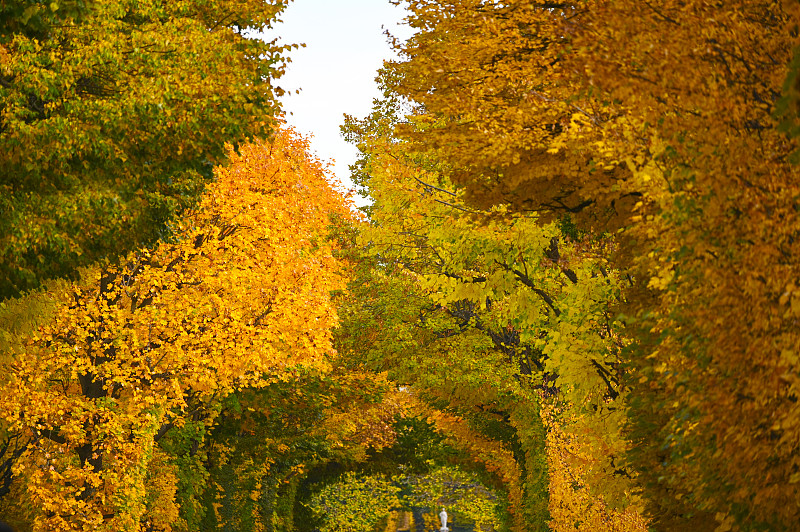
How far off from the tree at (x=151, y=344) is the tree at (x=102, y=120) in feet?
13.3

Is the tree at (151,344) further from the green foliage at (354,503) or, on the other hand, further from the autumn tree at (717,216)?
the green foliage at (354,503)

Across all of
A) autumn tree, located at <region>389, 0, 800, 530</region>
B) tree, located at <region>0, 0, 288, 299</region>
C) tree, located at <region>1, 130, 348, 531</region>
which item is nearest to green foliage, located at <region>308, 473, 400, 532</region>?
tree, located at <region>1, 130, 348, 531</region>

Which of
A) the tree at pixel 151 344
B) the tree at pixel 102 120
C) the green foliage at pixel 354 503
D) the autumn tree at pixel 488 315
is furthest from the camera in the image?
the green foliage at pixel 354 503

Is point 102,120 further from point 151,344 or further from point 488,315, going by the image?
point 488,315

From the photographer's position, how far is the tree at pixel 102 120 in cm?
958

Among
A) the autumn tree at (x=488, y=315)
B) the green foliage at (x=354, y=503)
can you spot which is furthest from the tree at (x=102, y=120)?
the green foliage at (x=354, y=503)

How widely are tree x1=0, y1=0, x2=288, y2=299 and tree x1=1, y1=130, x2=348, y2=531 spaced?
405 centimetres

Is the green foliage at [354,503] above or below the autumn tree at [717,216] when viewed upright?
above

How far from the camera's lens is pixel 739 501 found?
6262 millimetres

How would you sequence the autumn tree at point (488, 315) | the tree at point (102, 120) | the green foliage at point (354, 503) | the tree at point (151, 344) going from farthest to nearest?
the green foliage at point (354, 503)
the tree at point (151, 344)
the autumn tree at point (488, 315)
the tree at point (102, 120)

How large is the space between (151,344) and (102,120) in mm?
12308

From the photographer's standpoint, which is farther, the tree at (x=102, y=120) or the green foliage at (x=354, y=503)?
the green foliage at (x=354, y=503)

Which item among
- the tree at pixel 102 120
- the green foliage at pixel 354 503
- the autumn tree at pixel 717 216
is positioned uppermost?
the green foliage at pixel 354 503

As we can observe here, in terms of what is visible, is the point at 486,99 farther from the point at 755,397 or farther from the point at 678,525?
the point at 755,397
